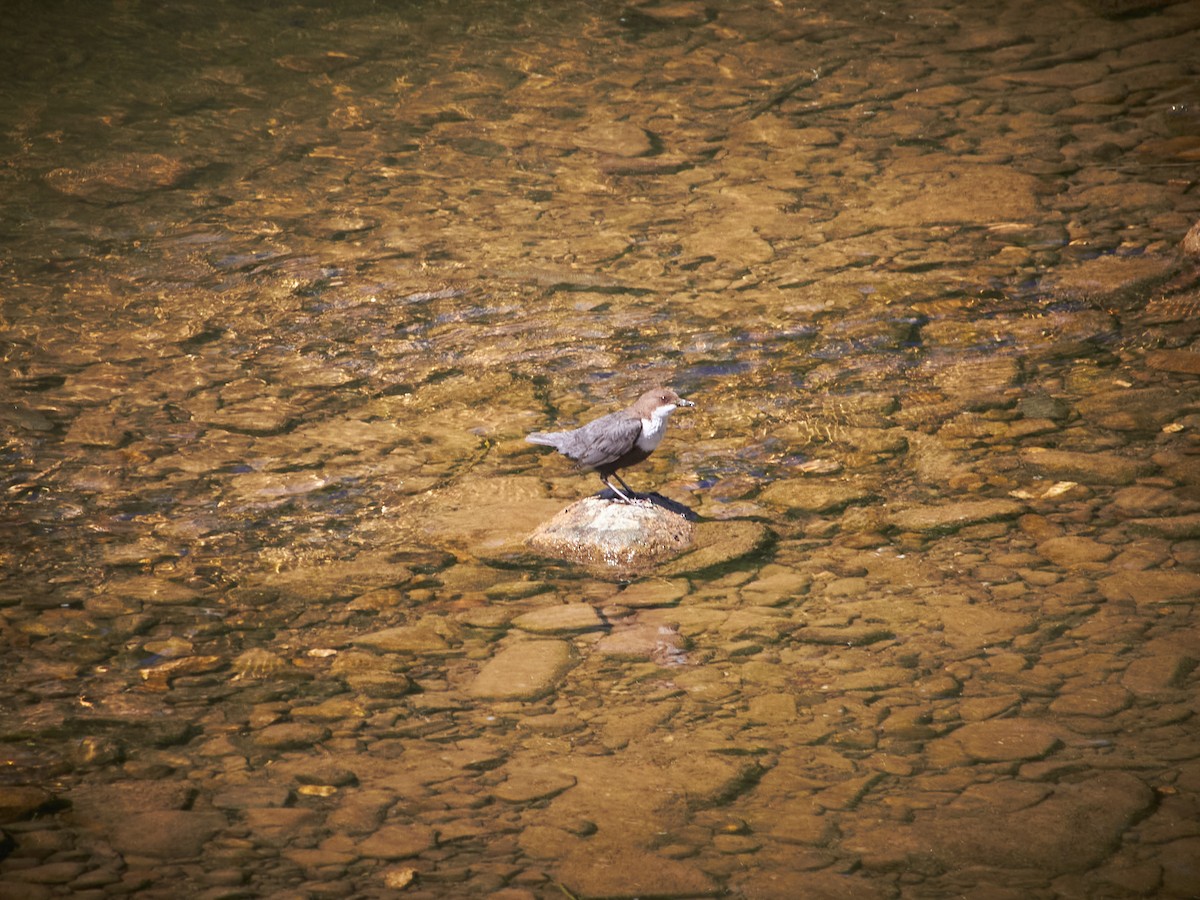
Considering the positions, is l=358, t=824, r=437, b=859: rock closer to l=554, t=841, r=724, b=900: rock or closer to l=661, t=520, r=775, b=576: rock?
l=554, t=841, r=724, b=900: rock

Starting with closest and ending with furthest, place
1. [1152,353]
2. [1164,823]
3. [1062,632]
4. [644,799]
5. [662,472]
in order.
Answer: [1164,823] < [644,799] < [1062,632] < [662,472] < [1152,353]

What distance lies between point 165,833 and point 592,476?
10.6 feet

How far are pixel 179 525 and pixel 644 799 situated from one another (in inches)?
119

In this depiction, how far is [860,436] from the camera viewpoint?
6.71 m

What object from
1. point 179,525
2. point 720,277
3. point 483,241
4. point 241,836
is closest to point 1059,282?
point 720,277

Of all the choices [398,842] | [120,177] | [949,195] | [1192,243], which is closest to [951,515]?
[398,842]

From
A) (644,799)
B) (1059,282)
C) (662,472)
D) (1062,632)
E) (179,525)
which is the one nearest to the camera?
(644,799)

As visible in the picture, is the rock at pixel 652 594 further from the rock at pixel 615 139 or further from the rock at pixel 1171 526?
the rock at pixel 615 139

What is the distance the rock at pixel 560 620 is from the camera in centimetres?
525

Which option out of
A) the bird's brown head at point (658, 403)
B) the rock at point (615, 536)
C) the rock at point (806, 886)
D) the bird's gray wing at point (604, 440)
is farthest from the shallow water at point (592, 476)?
the bird's brown head at point (658, 403)

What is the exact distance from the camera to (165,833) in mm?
3992

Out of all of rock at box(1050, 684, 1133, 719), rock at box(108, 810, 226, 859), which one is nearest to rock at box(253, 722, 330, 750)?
rock at box(108, 810, 226, 859)

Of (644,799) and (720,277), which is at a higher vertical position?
(720,277)

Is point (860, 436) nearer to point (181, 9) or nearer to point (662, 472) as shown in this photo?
point (662, 472)
